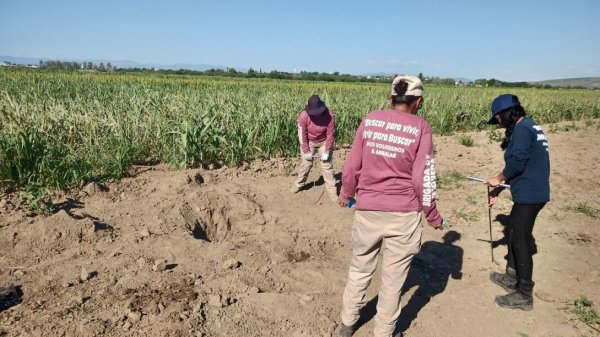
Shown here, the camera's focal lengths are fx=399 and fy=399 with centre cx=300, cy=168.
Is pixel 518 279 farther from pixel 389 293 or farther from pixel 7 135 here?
pixel 7 135

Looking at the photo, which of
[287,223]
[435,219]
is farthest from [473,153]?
[435,219]

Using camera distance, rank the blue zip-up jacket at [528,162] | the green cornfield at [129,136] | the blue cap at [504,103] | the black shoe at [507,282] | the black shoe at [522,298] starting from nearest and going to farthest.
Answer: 1. the blue zip-up jacket at [528,162]
2. the blue cap at [504,103]
3. the black shoe at [522,298]
4. the black shoe at [507,282]
5. the green cornfield at [129,136]

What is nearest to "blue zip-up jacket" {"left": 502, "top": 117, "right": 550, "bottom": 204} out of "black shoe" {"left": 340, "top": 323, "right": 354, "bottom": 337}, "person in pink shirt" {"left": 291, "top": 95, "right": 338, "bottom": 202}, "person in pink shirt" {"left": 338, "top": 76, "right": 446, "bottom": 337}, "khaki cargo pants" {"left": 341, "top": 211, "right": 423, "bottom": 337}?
"person in pink shirt" {"left": 338, "top": 76, "right": 446, "bottom": 337}

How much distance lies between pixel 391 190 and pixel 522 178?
1.46m

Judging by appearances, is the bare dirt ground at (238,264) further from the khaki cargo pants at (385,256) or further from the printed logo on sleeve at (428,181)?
the printed logo on sleeve at (428,181)

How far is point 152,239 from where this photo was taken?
4.27 meters

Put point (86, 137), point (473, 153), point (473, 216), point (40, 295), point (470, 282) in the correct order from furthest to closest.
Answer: point (473, 153), point (86, 137), point (473, 216), point (470, 282), point (40, 295)

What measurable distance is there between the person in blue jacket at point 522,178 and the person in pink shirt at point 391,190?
1095mm

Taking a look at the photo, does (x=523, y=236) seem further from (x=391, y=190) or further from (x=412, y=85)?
(x=412, y=85)

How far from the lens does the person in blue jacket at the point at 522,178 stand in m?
3.29

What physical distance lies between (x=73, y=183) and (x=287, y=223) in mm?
2821

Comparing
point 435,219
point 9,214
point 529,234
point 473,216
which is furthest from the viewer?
point 473,216

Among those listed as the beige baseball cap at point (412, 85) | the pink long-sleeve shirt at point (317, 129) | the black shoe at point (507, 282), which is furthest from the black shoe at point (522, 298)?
the pink long-sleeve shirt at point (317, 129)

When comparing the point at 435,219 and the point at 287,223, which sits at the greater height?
the point at 435,219
